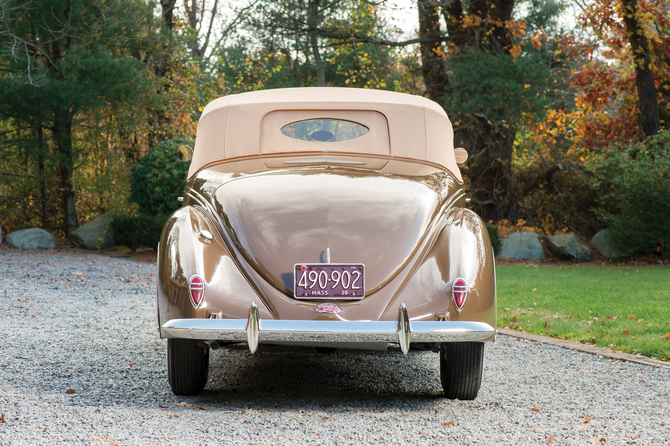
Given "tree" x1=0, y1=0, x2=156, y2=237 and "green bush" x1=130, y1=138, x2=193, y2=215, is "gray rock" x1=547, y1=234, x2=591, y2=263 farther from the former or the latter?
"tree" x1=0, y1=0, x2=156, y2=237

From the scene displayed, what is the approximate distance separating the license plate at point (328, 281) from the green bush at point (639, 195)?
10.4 metres

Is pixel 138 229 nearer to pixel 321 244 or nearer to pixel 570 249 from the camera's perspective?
pixel 570 249

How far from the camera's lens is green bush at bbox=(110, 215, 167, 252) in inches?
489

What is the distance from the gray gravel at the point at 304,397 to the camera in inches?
113

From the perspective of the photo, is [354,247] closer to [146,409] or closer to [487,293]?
[487,293]

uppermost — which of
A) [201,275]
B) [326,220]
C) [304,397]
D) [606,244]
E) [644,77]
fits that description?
[644,77]

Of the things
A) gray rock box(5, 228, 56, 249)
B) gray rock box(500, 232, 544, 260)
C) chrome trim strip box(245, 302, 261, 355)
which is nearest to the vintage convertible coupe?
chrome trim strip box(245, 302, 261, 355)

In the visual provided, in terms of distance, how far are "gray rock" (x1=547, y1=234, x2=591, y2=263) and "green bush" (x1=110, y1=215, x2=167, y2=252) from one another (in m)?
8.32

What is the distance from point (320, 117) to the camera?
425 cm

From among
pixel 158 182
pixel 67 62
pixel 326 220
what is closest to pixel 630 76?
pixel 158 182

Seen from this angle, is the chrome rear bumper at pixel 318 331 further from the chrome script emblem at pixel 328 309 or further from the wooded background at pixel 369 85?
the wooded background at pixel 369 85

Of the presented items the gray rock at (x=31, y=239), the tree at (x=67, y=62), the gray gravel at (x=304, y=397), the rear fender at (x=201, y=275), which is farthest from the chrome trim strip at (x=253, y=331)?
the gray rock at (x=31, y=239)

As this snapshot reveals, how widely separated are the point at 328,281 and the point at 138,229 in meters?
10.1

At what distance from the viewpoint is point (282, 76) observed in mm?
23844
